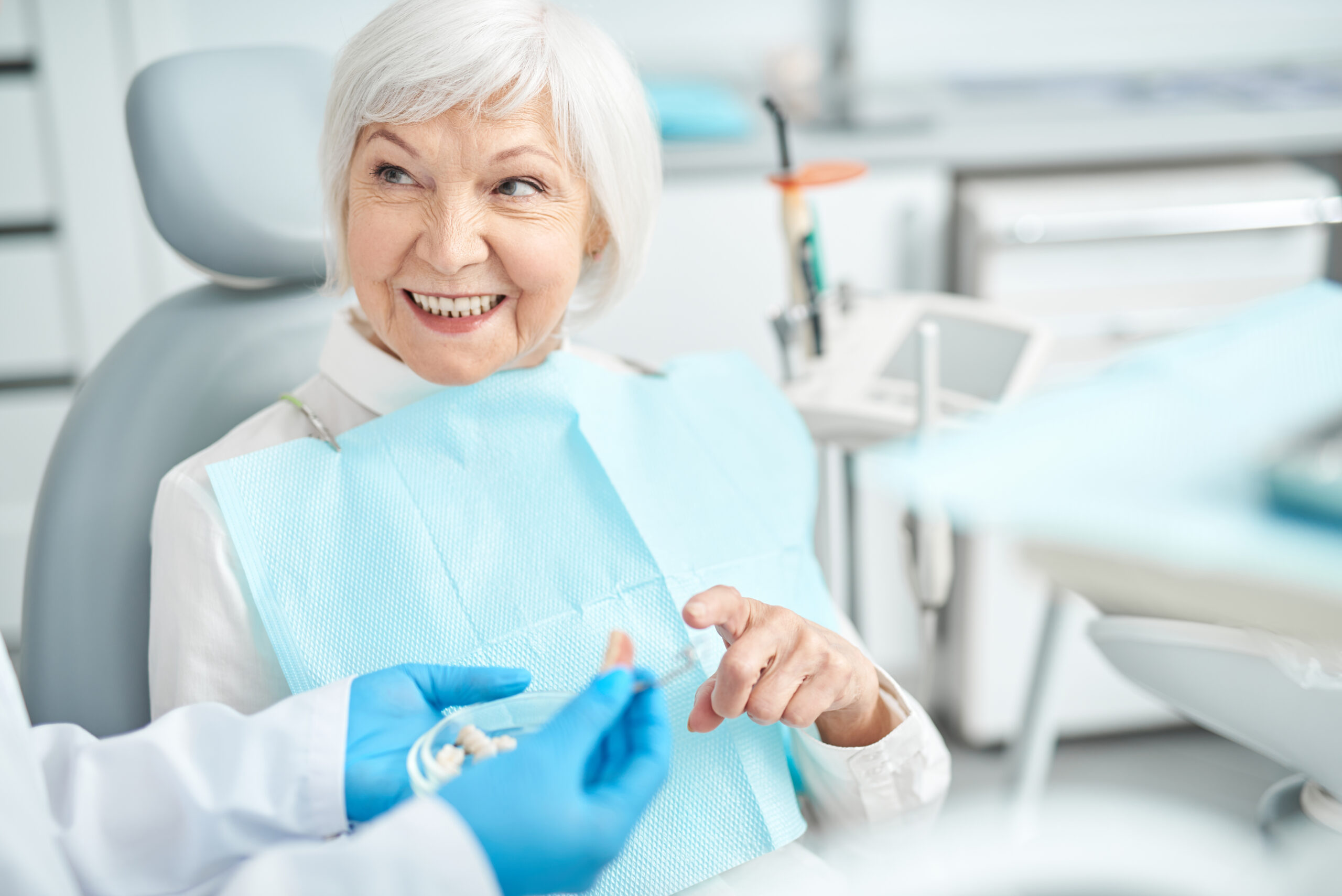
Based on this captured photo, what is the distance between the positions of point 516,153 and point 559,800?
0.53 m

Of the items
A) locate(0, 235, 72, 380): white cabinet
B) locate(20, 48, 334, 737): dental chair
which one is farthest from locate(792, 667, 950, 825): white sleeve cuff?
locate(0, 235, 72, 380): white cabinet

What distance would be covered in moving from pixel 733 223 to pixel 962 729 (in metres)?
1.07

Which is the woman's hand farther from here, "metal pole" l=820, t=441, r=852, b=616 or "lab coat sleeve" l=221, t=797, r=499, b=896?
"metal pole" l=820, t=441, r=852, b=616

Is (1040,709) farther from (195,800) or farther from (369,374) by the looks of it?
(195,800)

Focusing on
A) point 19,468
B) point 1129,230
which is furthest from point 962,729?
point 19,468

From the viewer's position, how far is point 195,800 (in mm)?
670

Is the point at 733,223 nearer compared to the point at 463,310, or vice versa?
the point at 463,310

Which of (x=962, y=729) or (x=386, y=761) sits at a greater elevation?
(x=386, y=761)

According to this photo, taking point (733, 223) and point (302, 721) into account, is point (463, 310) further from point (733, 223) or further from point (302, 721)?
point (733, 223)

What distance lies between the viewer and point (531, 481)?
3.15 feet

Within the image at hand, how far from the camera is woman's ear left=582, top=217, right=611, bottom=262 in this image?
1.00 m

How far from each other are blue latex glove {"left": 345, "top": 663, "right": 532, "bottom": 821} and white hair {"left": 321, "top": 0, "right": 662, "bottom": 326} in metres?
0.43

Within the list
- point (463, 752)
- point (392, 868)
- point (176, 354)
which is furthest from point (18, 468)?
point (392, 868)

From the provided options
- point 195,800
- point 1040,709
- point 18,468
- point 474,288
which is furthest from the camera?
point 18,468
